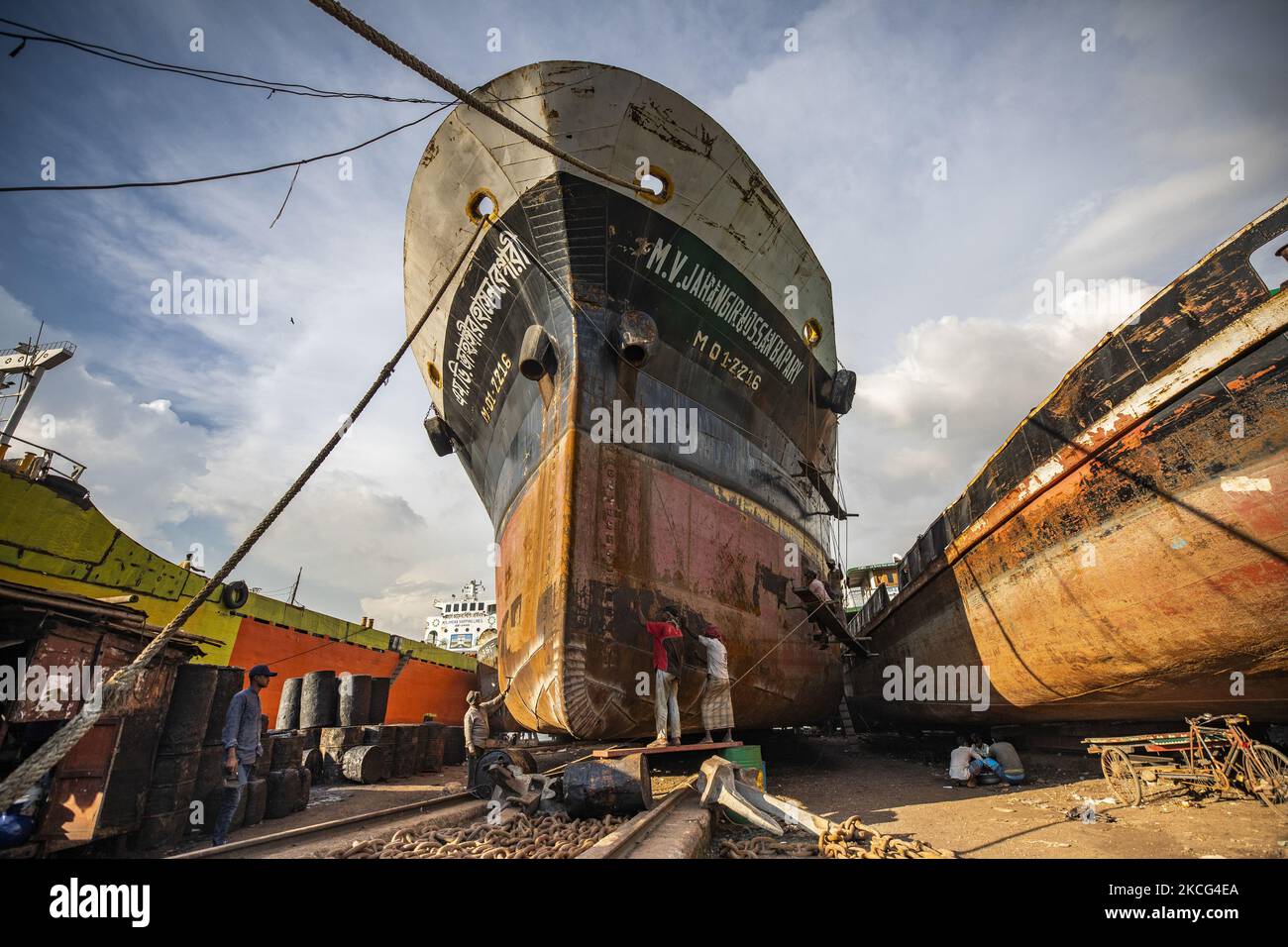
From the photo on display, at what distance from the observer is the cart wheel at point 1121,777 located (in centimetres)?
497

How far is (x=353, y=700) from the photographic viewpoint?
8.95 meters

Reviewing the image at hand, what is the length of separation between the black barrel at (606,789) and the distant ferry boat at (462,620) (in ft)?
163

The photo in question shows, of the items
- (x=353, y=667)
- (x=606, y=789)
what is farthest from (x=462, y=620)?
(x=606, y=789)

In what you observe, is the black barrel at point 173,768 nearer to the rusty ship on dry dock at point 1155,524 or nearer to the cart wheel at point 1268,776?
the rusty ship on dry dock at point 1155,524

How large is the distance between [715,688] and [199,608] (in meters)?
10.6

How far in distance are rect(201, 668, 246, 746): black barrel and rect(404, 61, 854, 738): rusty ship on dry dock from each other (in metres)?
2.83

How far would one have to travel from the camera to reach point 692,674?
19.4ft

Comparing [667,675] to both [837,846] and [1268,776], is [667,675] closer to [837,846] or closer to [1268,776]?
[837,846]

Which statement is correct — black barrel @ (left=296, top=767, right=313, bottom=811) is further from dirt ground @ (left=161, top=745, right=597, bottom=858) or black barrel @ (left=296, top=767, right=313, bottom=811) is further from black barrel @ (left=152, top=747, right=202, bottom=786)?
black barrel @ (left=152, top=747, right=202, bottom=786)

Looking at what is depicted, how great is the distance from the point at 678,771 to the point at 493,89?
919 cm
